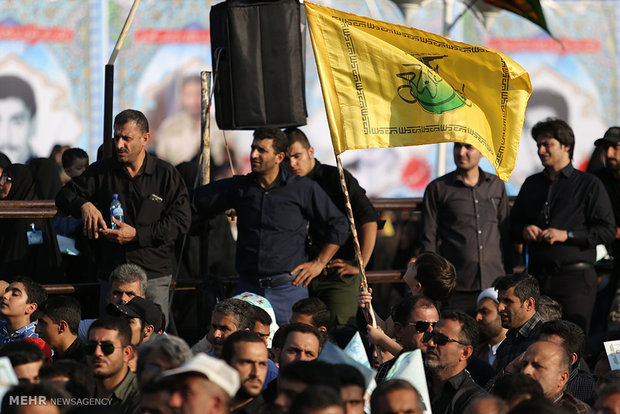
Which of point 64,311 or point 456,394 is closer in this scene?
point 456,394

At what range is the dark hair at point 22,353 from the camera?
21.0ft

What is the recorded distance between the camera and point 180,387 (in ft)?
16.9

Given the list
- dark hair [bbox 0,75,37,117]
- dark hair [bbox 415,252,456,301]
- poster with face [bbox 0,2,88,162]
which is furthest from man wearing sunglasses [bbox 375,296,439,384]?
dark hair [bbox 0,75,37,117]

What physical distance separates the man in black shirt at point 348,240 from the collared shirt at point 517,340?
1.29 m

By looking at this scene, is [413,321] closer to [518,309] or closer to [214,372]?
[518,309]

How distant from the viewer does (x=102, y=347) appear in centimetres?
688

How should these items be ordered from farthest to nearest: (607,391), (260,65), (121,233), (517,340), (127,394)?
(260,65) < (121,233) < (517,340) < (127,394) < (607,391)

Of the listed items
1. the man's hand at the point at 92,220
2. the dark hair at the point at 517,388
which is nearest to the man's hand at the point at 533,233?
the man's hand at the point at 92,220

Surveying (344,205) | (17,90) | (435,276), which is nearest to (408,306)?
(435,276)

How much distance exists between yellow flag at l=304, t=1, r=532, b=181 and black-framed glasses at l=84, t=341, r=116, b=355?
2.13 meters

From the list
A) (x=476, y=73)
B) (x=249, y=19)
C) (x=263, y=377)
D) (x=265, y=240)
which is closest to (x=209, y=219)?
(x=265, y=240)

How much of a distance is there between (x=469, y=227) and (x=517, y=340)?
1546 mm

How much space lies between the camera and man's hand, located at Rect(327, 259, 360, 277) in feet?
29.5

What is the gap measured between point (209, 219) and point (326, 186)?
933mm
